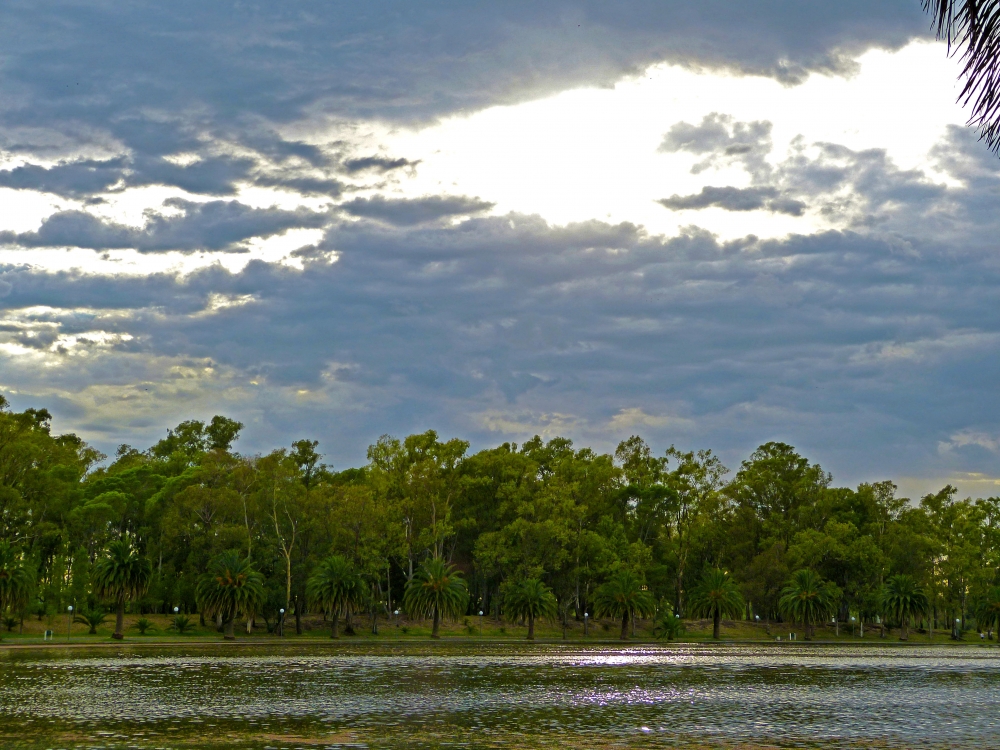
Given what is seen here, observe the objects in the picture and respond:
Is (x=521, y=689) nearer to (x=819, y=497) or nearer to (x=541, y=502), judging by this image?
(x=541, y=502)

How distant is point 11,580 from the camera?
84.6 meters

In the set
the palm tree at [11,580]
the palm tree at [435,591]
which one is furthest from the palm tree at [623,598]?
the palm tree at [11,580]

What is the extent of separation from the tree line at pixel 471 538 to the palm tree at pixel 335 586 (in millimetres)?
190

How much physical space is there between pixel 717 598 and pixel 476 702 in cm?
7761

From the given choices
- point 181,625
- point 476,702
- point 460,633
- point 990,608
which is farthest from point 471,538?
point 476,702

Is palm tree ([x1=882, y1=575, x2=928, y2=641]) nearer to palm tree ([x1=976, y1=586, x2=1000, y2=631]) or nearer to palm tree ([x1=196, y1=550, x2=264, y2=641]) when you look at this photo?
palm tree ([x1=976, y1=586, x2=1000, y2=631])

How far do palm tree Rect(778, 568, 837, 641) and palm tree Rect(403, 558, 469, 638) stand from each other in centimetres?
4043

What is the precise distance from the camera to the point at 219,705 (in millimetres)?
41062

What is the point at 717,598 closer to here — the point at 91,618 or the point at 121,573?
the point at 121,573

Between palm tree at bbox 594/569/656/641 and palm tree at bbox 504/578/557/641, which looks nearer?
palm tree at bbox 504/578/557/641

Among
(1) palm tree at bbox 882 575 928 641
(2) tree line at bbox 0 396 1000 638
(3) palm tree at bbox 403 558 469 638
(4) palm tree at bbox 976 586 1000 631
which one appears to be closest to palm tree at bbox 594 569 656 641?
(2) tree line at bbox 0 396 1000 638

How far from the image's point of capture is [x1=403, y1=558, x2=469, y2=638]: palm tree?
335 ft

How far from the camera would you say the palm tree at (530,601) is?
107m

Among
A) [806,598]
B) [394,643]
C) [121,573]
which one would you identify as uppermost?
[121,573]
